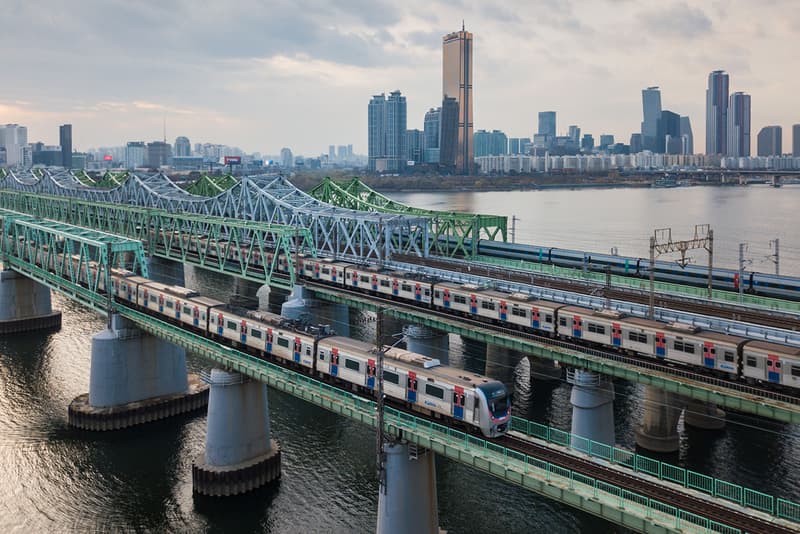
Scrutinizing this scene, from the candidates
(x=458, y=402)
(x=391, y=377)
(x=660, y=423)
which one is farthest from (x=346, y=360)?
(x=660, y=423)

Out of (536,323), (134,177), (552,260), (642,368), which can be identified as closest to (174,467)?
(536,323)

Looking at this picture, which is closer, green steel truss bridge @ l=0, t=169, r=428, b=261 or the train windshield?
the train windshield

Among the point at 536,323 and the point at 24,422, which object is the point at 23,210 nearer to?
the point at 24,422

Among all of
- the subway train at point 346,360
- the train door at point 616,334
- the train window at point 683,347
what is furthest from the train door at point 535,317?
the subway train at point 346,360

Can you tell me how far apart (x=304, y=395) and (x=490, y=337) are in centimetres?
1675

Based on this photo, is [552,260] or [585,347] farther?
[552,260]

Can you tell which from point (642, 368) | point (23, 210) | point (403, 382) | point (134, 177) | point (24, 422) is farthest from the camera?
point (23, 210)

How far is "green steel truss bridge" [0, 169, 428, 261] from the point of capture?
80.3 meters

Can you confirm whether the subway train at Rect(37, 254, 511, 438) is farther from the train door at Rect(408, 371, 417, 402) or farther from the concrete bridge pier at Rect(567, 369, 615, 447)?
the concrete bridge pier at Rect(567, 369, 615, 447)

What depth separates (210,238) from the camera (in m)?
87.5

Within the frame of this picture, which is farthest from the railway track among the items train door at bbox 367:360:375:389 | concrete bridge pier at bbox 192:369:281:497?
concrete bridge pier at bbox 192:369:281:497

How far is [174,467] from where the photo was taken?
45.6 metres

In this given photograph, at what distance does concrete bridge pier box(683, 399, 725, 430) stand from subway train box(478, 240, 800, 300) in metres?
14.0

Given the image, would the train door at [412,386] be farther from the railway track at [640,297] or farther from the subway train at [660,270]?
the subway train at [660,270]
